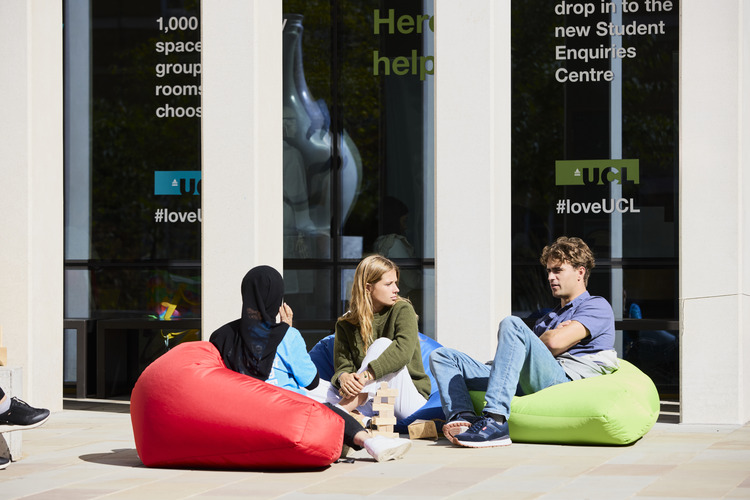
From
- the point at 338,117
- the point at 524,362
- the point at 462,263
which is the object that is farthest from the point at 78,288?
the point at 524,362

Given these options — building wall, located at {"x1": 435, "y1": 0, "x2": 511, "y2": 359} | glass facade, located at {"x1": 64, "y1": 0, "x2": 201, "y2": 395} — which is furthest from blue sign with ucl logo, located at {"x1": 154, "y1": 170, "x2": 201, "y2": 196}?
building wall, located at {"x1": 435, "y1": 0, "x2": 511, "y2": 359}

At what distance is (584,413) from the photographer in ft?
22.9

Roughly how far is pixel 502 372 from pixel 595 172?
349 cm

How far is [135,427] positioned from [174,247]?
15.6 feet

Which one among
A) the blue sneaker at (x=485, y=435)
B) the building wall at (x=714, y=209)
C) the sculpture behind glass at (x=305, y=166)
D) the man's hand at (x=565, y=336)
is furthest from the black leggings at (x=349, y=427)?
the sculpture behind glass at (x=305, y=166)

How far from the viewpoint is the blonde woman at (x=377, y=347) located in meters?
7.46

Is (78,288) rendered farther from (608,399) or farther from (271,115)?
(608,399)

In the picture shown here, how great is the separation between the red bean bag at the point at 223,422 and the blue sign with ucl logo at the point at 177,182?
4.71m

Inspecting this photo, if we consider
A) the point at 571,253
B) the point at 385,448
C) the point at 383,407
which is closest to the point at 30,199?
the point at 383,407

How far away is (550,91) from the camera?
10.2 meters

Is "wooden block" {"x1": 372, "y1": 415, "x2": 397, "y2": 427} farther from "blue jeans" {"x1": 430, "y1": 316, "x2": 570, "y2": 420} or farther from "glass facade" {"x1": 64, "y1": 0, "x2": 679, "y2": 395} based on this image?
"glass facade" {"x1": 64, "y1": 0, "x2": 679, "y2": 395}

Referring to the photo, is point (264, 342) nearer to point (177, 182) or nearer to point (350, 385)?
point (350, 385)

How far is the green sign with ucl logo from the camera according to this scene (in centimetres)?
988

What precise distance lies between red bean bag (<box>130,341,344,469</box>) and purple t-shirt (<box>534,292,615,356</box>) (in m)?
1.99
